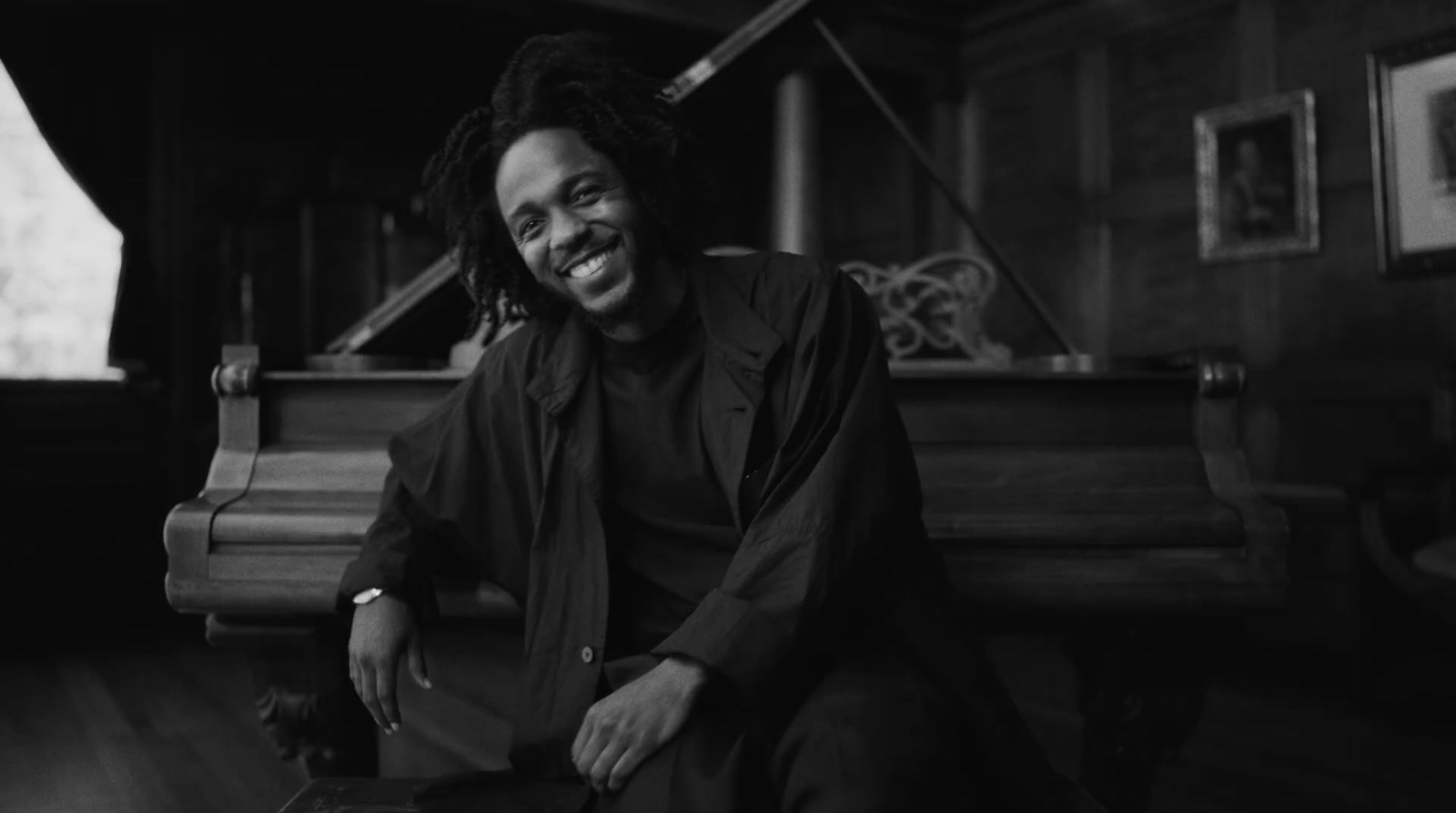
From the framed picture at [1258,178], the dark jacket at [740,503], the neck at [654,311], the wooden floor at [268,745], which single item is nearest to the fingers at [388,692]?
the dark jacket at [740,503]

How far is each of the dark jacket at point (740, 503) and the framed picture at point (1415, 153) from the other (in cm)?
384

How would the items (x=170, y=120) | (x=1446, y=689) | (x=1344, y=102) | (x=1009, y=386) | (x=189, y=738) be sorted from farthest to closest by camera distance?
(x=170, y=120), (x=1344, y=102), (x=1446, y=689), (x=189, y=738), (x=1009, y=386)

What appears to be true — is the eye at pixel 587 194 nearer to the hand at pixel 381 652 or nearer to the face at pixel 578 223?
the face at pixel 578 223

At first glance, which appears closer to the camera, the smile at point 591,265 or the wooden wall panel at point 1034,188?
the smile at point 591,265

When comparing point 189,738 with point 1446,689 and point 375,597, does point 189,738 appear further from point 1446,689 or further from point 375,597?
point 1446,689

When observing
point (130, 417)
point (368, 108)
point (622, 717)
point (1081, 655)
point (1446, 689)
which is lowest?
point (1446, 689)

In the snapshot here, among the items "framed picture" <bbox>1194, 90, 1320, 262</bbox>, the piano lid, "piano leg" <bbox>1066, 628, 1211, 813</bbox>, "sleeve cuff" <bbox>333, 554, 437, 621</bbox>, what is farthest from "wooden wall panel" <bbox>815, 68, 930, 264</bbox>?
"sleeve cuff" <bbox>333, 554, 437, 621</bbox>

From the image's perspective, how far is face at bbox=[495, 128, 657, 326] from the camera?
4.37 feet

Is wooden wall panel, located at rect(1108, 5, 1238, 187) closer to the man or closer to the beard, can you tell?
the man

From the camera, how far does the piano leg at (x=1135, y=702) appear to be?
1753 millimetres

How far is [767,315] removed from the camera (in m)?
1.35

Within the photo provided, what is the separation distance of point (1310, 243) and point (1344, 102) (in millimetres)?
582

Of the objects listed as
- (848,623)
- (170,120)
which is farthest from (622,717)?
(170,120)

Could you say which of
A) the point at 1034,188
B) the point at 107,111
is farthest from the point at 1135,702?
the point at 107,111
